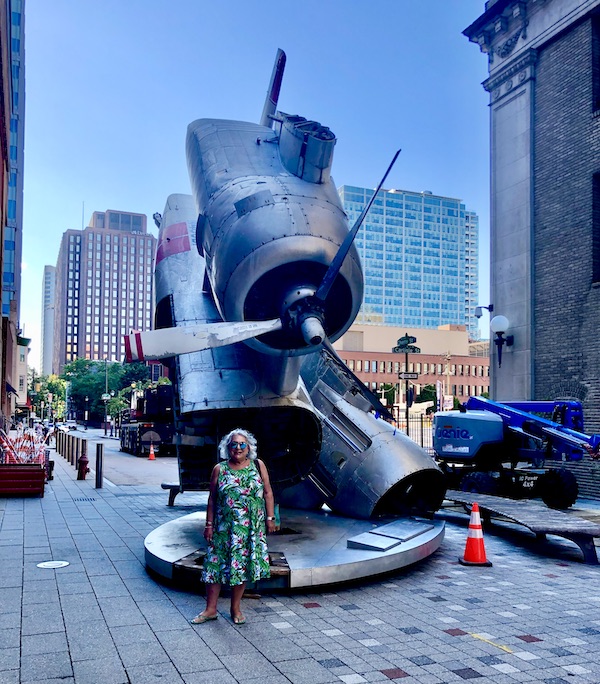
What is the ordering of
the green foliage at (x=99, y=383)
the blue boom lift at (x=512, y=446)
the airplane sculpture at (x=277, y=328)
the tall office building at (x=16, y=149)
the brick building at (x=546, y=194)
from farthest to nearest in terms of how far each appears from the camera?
the green foliage at (x=99, y=383) < the tall office building at (x=16, y=149) < the brick building at (x=546, y=194) < the blue boom lift at (x=512, y=446) < the airplane sculpture at (x=277, y=328)

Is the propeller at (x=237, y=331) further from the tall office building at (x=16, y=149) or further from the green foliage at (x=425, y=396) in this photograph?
the tall office building at (x=16, y=149)

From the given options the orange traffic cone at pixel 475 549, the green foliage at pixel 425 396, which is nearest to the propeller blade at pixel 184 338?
the orange traffic cone at pixel 475 549

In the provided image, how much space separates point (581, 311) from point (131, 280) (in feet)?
506

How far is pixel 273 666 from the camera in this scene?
461 centimetres

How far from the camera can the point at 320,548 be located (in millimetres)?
7395

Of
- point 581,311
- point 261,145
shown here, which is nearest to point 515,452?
point 581,311

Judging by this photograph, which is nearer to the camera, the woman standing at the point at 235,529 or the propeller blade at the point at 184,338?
the woman standing at the point at 235,529

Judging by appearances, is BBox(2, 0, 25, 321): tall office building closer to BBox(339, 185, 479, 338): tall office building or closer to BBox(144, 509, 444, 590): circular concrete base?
BBox(144, 509, 444, 590): circular concrete base

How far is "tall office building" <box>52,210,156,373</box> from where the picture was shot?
155750 millimetres

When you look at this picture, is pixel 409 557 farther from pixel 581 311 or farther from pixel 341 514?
pixel 581 311

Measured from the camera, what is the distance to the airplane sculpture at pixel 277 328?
294 inches

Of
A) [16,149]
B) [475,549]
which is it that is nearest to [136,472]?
[475,549]

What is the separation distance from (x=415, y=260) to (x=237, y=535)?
152797mm

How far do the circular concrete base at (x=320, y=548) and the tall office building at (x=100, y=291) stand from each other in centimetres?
15037
